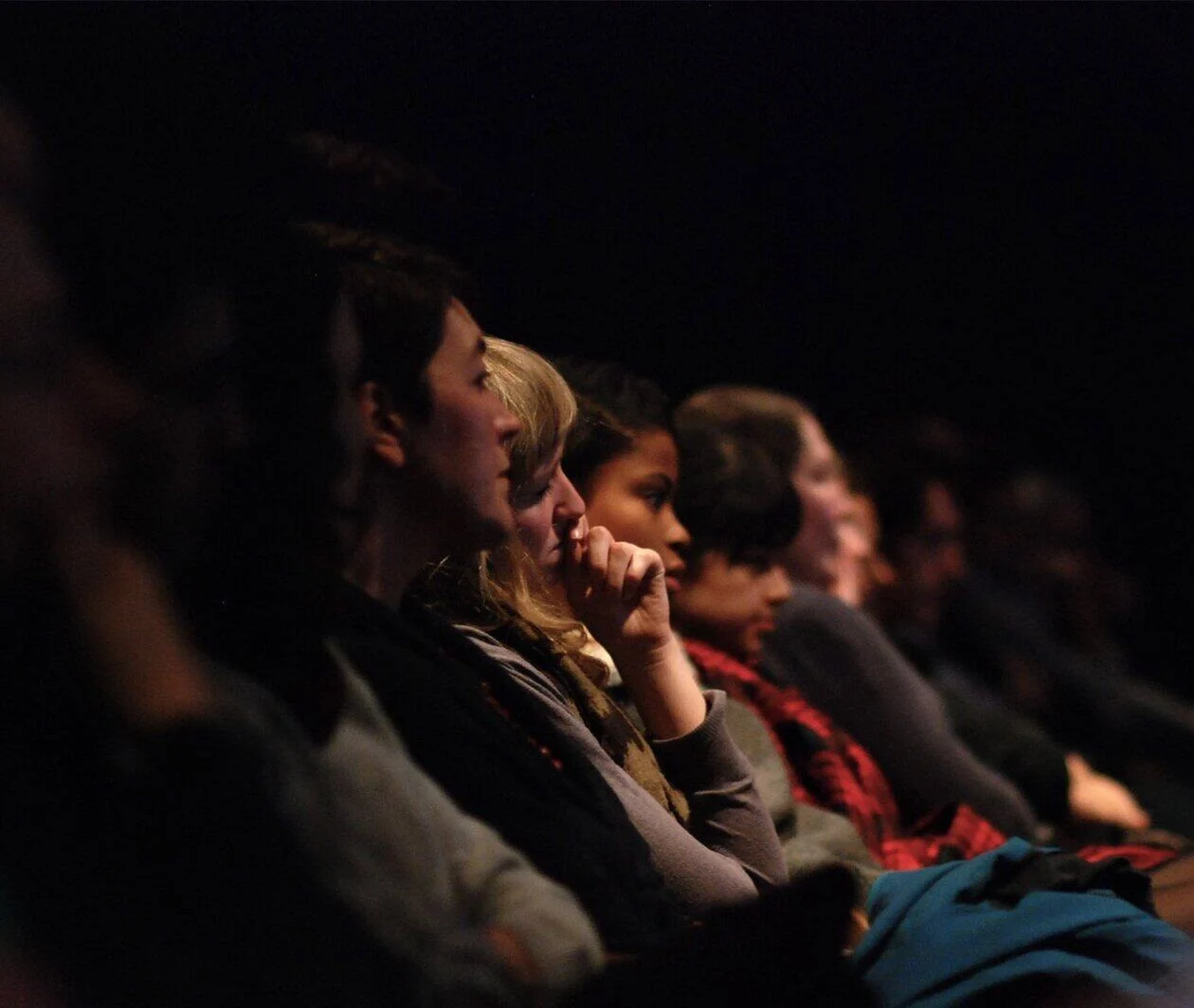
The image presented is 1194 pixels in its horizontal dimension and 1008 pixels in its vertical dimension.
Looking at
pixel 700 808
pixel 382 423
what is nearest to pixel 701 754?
pixel 700 808

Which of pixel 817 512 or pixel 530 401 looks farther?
pixel 817 512

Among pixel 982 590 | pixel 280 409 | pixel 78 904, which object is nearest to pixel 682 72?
pixel 280 409

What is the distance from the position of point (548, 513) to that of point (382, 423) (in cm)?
33

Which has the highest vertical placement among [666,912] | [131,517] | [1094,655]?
[131,517]

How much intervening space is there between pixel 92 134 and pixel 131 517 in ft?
0.69

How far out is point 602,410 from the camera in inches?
56.7

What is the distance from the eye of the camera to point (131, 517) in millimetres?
844

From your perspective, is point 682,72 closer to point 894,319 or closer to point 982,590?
point 894,319

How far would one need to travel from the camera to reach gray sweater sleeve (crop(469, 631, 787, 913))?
1221 millimetres

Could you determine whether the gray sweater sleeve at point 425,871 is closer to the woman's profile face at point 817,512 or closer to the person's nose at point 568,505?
the person's nose at point 568,505

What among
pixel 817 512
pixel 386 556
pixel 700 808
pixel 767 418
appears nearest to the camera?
pixel 386 556

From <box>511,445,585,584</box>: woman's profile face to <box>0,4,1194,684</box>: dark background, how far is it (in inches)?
4.7

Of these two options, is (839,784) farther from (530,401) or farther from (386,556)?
(386,556)

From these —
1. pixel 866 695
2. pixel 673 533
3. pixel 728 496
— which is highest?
pixel 673 533
